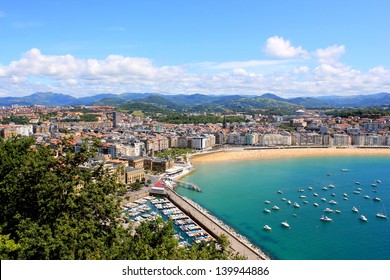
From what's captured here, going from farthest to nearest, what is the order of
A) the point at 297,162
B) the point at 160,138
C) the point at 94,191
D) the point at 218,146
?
the point at 218,146
the point at 160,138
the point at 297,162
the point at 94,191

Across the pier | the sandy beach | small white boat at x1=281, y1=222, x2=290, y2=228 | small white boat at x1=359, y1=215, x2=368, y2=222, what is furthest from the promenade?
the sandy beach

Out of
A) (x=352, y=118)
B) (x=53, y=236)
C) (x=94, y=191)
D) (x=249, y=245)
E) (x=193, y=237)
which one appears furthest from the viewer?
(x=352, y=118)

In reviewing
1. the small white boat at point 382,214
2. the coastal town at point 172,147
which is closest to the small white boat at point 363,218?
the small white boat at point 382,214

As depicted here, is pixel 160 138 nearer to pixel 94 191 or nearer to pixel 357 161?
pixel 357 161

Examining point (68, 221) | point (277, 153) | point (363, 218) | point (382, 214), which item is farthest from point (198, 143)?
point (68, 221)

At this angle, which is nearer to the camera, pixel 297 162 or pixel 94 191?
pixel 94 191

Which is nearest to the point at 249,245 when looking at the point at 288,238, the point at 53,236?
the point at 288,238

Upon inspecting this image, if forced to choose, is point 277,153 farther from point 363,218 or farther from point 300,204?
point 363,218
